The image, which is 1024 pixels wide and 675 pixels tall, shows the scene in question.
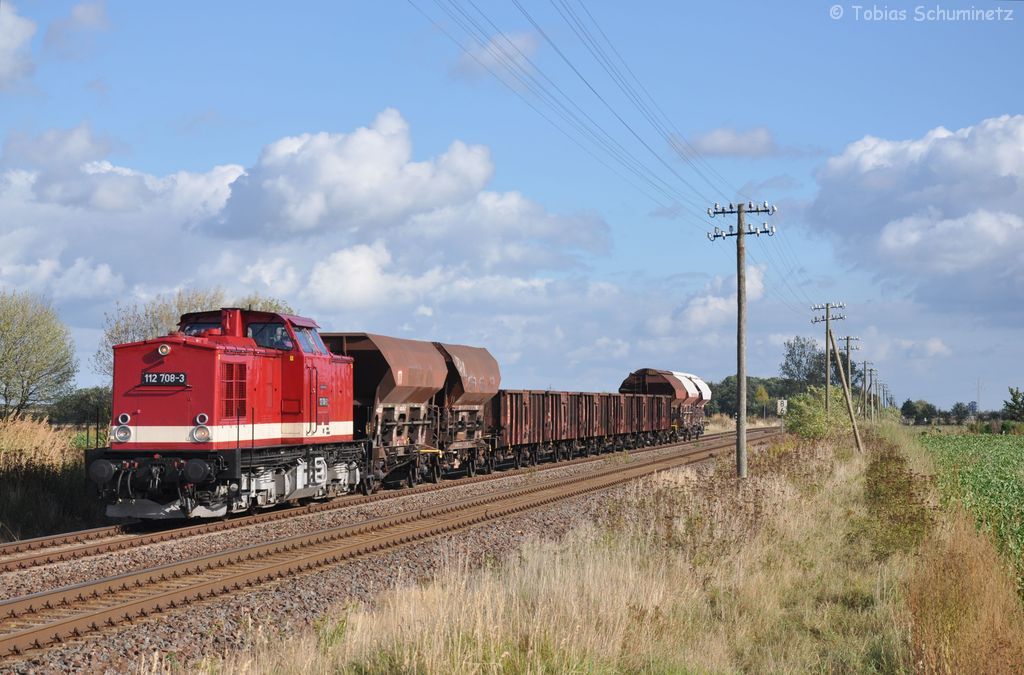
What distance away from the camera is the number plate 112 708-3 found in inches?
669

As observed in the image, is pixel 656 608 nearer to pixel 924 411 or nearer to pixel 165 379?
pixel 165 379

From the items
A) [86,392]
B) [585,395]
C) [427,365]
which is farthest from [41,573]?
[86,392]

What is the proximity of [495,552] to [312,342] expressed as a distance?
22.6 ft

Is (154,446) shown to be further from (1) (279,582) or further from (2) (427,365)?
(2) (427,365)

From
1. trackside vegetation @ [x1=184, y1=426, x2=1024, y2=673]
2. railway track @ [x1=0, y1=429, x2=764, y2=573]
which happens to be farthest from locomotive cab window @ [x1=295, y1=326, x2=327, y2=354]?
trackside vegetation @ [x1=184, y1=426, x2=1024, y2=673]

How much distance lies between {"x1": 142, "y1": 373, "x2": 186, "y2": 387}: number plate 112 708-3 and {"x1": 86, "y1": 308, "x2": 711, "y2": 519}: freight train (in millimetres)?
25

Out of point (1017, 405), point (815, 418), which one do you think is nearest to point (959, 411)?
point (1017, 405)

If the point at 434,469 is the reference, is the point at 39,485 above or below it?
above

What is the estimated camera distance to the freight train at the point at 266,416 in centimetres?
1681

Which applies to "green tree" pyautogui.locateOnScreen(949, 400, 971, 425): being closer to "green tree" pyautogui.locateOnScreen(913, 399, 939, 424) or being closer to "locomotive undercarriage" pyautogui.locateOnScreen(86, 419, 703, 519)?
"green tree" pyautogui.locateOnScreen(913, 399, 939, 424)

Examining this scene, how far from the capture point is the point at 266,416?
1830 cm

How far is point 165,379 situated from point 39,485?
522 centimetres

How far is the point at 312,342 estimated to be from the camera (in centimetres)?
1995

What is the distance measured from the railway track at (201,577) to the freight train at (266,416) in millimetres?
2241
